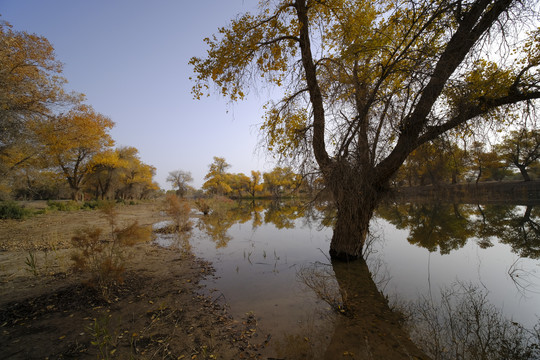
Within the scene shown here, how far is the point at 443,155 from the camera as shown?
527 cm

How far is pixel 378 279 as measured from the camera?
5.62m

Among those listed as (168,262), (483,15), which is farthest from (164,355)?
(483,15)

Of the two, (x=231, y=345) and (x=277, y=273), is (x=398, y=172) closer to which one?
(x=277, y=273)

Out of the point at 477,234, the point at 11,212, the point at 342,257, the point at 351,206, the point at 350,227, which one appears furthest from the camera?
the point at 11,212

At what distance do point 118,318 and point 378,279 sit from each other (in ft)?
18.6

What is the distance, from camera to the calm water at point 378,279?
3.62m

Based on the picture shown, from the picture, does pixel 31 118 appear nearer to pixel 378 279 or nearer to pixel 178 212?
pixel 178 212

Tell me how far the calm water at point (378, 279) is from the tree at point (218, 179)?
4498 cm

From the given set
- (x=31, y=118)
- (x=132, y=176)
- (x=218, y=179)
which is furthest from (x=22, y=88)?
(x=218, y=179)

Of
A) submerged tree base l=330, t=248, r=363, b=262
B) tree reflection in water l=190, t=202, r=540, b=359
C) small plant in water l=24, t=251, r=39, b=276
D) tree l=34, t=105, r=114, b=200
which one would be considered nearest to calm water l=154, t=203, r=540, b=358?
tree reflection in water l=190, t=202, r=540, b=359

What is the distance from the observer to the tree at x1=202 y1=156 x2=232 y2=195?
5444cm

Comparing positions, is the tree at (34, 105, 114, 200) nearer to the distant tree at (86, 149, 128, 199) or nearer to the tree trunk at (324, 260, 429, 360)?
the distant tree at (86, 149, 128, 199)

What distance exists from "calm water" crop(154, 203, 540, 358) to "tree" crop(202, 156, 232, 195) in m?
45.0

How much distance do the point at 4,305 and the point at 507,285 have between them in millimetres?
10380
